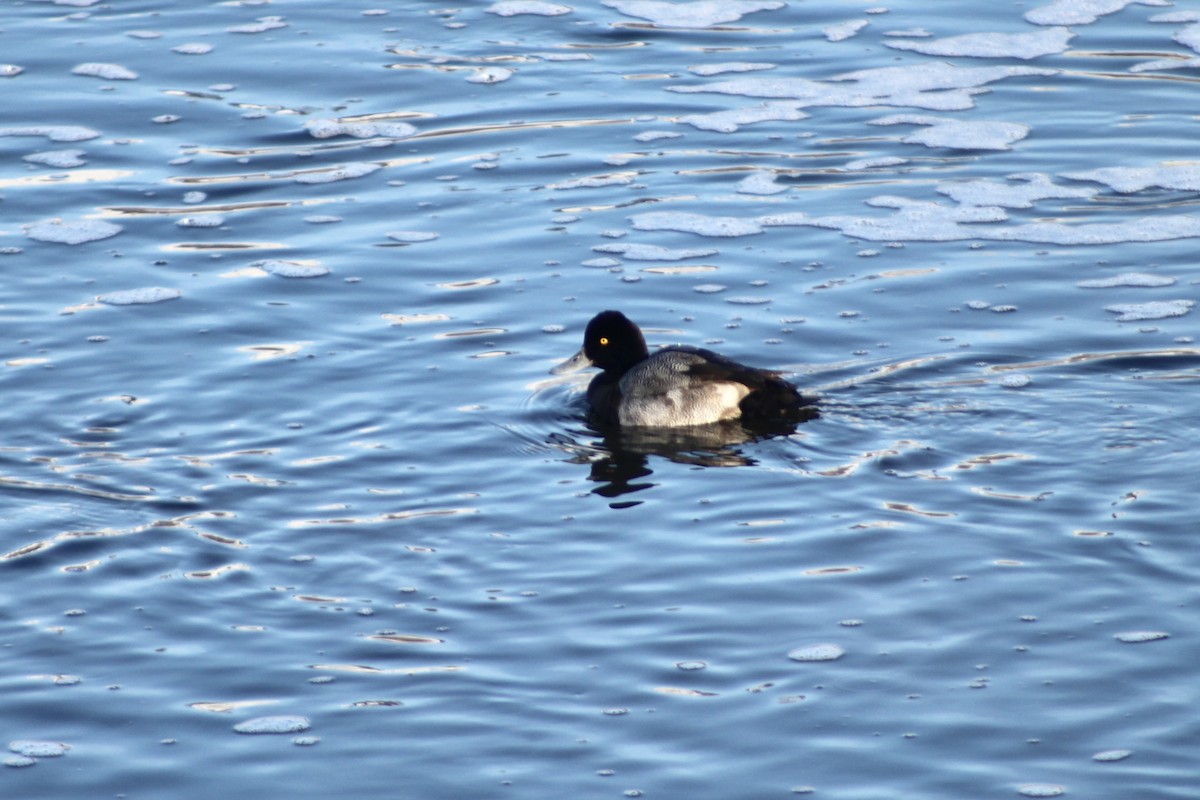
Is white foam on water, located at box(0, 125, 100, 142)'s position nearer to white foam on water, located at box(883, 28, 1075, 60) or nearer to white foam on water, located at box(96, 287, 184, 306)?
white foam on water, located at box(96, 287, 184, 306)

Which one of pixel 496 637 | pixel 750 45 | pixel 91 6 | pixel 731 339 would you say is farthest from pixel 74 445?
pixel 91 6

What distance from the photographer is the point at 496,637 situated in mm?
7711

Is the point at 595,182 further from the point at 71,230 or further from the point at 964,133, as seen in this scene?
the point at 71,230

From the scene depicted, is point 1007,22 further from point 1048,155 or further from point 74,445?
point 74,445

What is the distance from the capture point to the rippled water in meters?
7.04

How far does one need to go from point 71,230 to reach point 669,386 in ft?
18.9

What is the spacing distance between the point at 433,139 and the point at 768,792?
33.2 ft

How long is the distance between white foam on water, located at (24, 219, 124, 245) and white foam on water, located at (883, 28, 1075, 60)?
8155mm

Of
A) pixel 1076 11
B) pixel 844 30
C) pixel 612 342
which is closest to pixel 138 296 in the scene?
pixel 612 342

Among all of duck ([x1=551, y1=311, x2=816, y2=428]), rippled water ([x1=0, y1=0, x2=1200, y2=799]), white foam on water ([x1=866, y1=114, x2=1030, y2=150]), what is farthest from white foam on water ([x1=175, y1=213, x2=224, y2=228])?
white foam on water ([x1=866, y1=114, x2=1030, y2=150])

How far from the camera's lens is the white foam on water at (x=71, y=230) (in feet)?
44.2

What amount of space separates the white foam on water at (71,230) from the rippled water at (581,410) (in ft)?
0.15

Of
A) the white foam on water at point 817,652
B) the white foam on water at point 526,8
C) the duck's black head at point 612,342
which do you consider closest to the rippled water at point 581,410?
the white foam on water at point 817,652

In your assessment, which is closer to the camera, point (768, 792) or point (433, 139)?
point (768, 792)
